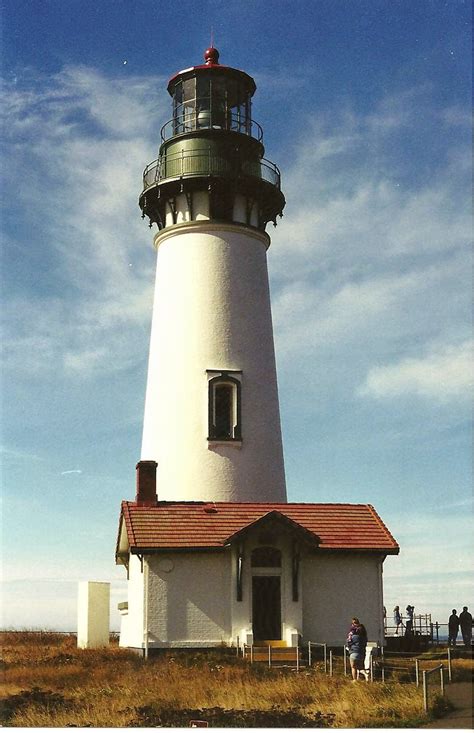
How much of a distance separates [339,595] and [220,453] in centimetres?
512

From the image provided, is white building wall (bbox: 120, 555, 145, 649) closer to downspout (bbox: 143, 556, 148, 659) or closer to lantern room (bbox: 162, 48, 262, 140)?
downspout (bbox: 143, 556, 148, 659)

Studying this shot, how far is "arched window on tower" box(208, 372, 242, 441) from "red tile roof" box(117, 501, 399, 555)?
9.23 ft

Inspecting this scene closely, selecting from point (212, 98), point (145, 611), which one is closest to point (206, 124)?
point (212, 98)

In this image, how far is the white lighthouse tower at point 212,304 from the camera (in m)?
28.3

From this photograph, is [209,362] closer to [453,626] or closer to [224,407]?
[224,407]

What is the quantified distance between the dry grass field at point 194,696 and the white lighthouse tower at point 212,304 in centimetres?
623

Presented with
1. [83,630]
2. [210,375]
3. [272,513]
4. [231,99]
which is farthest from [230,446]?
[231,99]

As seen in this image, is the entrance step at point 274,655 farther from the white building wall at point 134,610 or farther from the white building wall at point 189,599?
→ the white building wall at point 134,610

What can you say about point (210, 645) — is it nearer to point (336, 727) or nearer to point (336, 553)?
point (336, 553)

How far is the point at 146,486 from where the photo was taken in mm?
25953

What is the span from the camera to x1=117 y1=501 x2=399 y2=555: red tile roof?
968 inches

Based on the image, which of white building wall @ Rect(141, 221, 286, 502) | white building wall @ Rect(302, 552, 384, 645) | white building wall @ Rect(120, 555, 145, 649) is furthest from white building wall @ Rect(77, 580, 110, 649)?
white building wall @ Rect(302, 552, 384, 645)

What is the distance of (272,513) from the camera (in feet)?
80.0

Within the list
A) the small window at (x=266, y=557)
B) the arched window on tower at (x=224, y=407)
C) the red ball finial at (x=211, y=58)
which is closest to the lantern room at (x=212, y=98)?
the red ball finial at (x=211, y=58)
